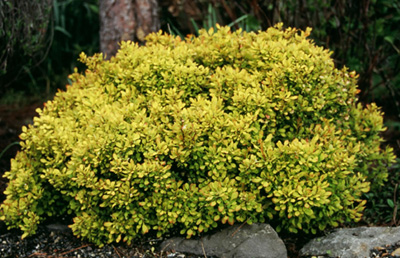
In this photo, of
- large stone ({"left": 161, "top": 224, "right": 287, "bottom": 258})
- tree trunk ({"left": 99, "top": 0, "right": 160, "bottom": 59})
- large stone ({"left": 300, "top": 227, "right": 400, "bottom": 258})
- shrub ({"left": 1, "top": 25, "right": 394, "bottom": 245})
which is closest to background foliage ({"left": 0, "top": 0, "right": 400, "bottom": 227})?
tree trunk ({"left": 99, "top": 0, "right": 160, "bottom": 59})

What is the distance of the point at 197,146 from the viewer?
9.46ft

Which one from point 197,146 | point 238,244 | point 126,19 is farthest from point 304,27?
point 238,244

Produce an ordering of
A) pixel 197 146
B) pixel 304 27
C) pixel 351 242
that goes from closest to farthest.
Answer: pixel 197 146, pixel 351 242, pixel 304 27

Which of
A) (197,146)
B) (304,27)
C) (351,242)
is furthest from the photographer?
(304,27)

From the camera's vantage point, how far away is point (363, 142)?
3619 millimetres

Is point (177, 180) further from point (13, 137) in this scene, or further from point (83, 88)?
point (13, 137)

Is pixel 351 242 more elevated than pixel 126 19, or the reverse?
pixel 126 19

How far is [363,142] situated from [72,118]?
2304 millimetres

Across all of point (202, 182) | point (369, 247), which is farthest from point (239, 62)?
point (369, 247)

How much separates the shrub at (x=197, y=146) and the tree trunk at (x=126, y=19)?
1356 mm

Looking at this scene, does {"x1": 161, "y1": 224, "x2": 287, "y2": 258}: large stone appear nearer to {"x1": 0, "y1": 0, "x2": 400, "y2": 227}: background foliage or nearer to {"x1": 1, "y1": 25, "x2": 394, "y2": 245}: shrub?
{"x1": 1, "y1": 25, "x2": 394, "y2": 245}: shrub

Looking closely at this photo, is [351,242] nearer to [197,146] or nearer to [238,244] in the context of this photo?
[238,244]

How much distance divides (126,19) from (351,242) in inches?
124

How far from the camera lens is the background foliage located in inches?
161
